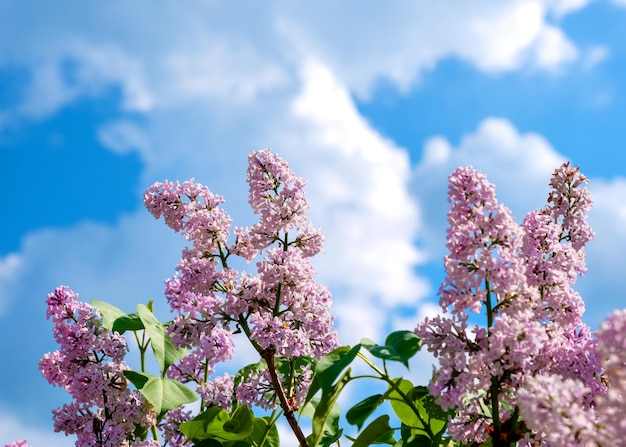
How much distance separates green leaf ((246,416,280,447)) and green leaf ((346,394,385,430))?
530mm

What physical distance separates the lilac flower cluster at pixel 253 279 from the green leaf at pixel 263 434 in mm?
93

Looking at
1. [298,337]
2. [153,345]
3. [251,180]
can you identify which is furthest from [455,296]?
[153,345]

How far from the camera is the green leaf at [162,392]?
2336 millimetres

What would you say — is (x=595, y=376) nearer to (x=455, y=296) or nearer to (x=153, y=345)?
(x=455, y=296)

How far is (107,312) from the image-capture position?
8.84 feet

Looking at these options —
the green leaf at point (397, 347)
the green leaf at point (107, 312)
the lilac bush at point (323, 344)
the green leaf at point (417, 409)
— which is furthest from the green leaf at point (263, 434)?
the green leaf at point (397, 347)

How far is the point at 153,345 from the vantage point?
2492 millimetres

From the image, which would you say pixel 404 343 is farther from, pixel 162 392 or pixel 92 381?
pixel 92 381

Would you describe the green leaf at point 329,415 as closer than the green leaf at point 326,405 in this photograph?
No

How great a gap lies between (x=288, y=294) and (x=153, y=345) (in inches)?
18.7

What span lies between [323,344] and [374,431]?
1.25 ft

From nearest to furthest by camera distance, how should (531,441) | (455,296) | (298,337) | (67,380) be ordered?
(455,296)
(531,441)
(298,337)
(67,380)

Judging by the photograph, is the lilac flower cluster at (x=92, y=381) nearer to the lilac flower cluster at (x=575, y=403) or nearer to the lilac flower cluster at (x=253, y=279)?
the lilac flower cluster at (x=253, y=279)

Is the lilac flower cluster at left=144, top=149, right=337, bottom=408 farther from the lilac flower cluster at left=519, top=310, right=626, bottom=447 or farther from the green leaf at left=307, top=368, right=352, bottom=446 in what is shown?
the lilac flower cluster at left=519, top=310, right=626, bottom=447
